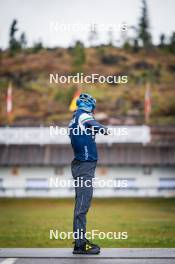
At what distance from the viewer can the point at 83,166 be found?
202 inches

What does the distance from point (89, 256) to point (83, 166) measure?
0.80 m

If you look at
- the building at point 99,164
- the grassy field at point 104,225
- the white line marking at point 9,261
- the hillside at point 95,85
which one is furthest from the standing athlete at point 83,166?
the hillside at point 95,85

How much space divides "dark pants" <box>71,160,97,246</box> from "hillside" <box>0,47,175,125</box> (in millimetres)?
26412

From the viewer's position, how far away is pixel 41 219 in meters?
12.3

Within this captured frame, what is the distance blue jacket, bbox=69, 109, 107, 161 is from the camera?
16.8 ft

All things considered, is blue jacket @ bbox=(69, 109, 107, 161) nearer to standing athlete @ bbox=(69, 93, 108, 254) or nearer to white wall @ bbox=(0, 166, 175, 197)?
standing athlete @ bbox=(69, 93, 108, 254)

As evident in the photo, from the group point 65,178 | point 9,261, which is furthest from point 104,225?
point 65,178

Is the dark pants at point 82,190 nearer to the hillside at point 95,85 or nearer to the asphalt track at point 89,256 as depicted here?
the asphalt track at point 89,256

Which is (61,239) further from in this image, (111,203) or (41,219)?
(111,203)

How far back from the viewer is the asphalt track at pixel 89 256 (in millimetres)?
4660

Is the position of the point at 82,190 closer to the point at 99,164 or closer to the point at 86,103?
the point at 86,103

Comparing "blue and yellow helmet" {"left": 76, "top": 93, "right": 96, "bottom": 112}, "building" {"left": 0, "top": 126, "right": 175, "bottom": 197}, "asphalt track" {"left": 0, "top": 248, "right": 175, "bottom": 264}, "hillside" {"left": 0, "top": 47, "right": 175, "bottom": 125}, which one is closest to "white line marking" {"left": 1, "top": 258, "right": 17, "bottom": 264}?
"asphalt track" {"left": 0, "top": 248, "right": 175, "bottom": 264}

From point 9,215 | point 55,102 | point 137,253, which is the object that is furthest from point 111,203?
point 55,102

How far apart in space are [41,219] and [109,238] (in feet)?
12.9
